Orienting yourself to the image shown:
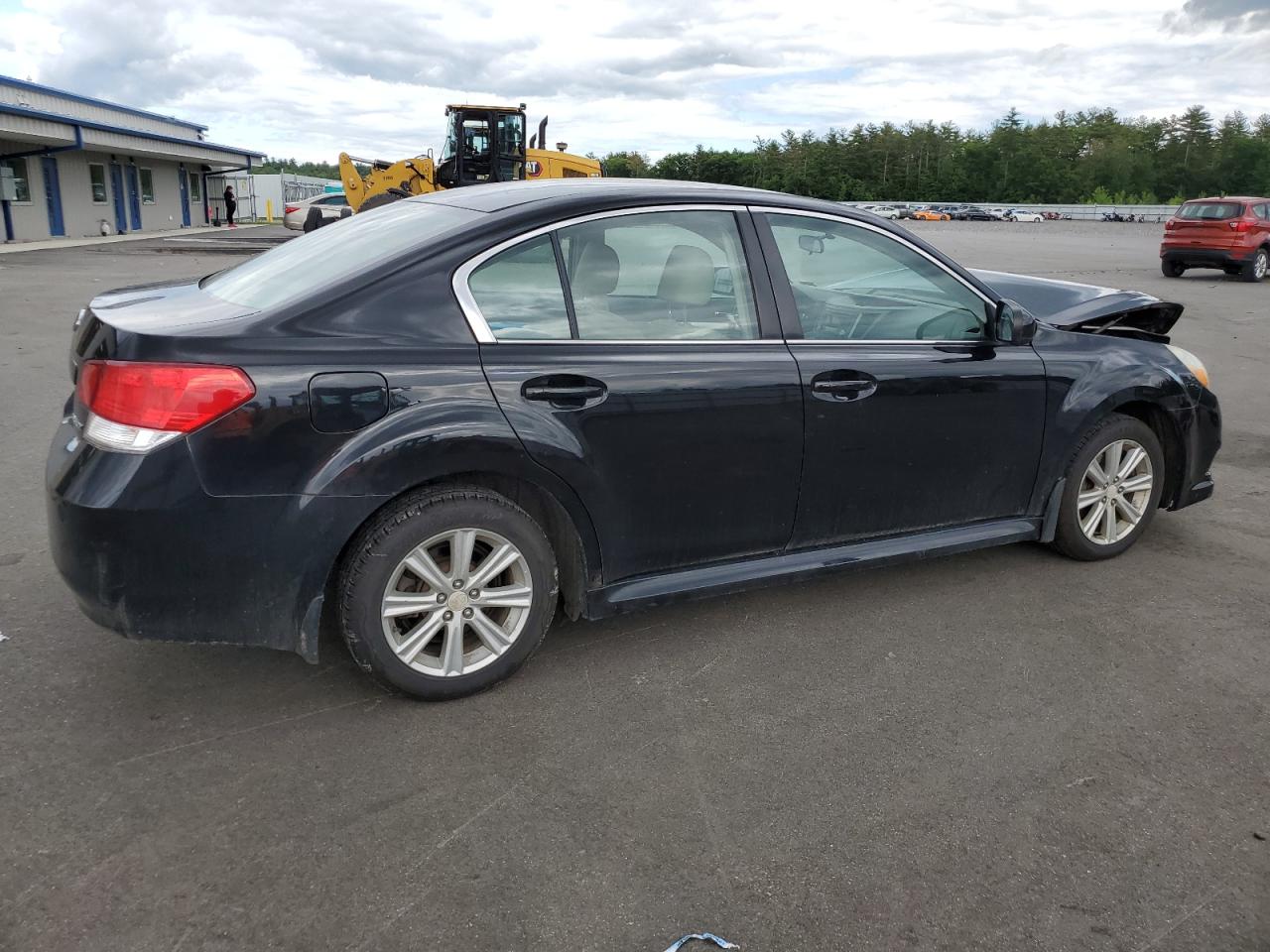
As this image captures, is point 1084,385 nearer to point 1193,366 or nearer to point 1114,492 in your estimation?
point 1114,492

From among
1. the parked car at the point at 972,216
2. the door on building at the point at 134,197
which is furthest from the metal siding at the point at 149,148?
the parked car at the point at 972,216

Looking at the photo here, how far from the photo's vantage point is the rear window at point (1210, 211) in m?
21.0

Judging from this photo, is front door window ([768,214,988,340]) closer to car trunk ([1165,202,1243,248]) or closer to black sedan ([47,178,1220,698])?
black sedan ([47,178,1220,698])

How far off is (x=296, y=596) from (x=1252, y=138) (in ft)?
429

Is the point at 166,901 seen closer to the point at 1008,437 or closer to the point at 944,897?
the point at 944,897

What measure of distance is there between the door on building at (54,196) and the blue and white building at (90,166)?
3 cm

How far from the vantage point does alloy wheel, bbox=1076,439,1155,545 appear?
457cm

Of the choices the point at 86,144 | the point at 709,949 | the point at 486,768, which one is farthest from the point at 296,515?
the point at 86,144

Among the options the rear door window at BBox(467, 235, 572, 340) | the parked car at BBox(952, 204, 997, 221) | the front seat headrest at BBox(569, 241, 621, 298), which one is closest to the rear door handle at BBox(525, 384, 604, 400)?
the rear door window at BBox(467, 235, 572, 340)

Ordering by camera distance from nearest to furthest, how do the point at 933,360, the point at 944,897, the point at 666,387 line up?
the point at 944,897
the point at 666,387
the point at 933,360

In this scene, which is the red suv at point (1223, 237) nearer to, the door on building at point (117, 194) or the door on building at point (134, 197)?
the door on building at point (117, 194)

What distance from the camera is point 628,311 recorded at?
3.54 metres

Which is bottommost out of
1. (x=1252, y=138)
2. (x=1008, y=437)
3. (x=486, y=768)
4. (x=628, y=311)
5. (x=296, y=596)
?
(x=486, y=768)

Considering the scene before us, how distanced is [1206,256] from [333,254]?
2199cm
